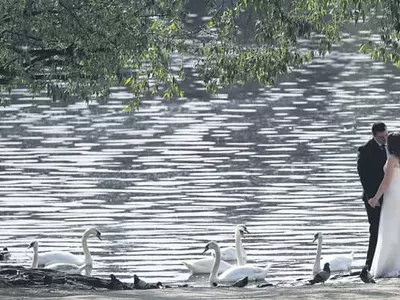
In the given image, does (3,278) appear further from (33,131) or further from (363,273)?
(33,131)

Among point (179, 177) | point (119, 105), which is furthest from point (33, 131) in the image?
point (179, 177)

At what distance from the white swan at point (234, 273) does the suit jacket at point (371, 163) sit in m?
3.99

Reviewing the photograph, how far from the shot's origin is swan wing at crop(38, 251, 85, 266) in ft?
80.3

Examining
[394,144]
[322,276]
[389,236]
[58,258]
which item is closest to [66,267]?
[58,258]

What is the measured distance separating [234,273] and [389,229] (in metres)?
4.65

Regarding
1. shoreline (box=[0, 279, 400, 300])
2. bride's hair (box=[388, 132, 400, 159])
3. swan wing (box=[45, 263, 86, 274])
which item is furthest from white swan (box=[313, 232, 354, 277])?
shoreline (box=[0, 279, 400, 300])

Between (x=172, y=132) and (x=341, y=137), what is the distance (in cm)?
577

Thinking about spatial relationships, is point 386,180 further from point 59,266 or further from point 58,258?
point 58,258

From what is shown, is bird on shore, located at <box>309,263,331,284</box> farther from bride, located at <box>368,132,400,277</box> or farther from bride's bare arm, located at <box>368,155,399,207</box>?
bride's bare arm, located at <box>368,155,399,207</box>

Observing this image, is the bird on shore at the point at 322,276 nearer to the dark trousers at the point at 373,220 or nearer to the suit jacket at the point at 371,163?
the dark trousers at the point at 373,220

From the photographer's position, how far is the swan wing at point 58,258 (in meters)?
24.5

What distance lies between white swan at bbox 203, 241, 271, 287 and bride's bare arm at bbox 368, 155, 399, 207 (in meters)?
4.08

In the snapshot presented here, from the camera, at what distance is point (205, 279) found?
23578mm

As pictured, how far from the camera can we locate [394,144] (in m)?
18.2
